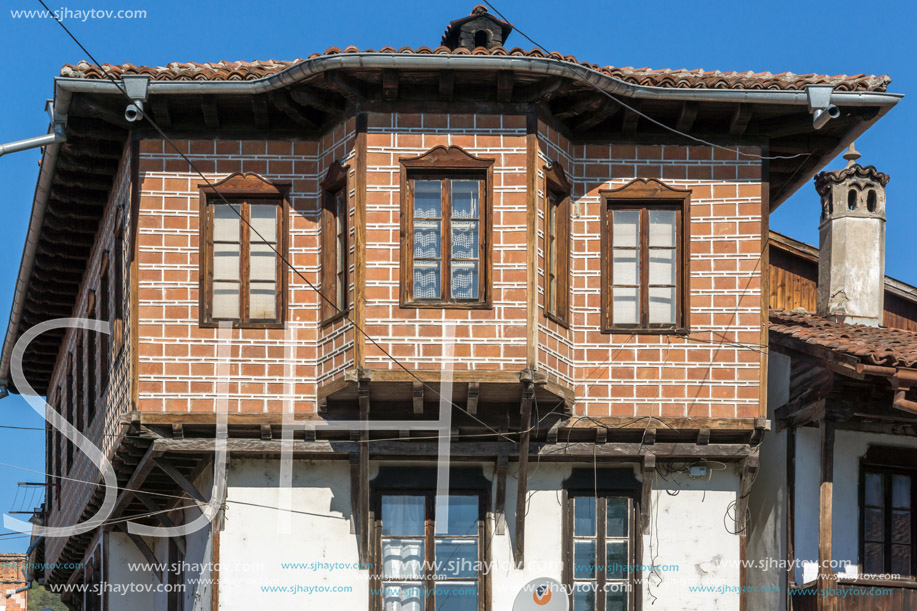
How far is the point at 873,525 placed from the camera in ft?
69.8

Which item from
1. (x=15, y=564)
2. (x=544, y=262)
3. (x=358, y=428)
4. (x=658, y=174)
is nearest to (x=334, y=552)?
(x=358, y=428)

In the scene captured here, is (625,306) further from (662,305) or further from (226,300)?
(226,300)

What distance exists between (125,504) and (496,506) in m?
5.67

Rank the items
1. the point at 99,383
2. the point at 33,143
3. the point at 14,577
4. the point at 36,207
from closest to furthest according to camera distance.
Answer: the point at 33,143
the point at 36,207
the point at 99,383
the point at 14,577

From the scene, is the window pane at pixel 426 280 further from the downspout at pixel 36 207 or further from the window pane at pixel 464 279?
the downspout at pixel 36 207

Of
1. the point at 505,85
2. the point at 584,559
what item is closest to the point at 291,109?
the point at 505,85

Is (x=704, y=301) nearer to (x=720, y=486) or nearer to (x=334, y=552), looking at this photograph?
(x=720, y=486)

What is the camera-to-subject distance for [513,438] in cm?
2041

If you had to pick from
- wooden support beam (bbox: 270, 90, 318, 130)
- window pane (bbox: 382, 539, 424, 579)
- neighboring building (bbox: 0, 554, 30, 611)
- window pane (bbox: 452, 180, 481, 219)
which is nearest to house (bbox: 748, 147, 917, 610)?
window pane (bbox: 382, 539, 424, 579)

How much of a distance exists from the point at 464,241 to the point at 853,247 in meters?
6.53

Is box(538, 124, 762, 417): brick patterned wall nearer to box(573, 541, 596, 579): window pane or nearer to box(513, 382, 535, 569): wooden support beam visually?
box(513, 382, 535, 569): wooden support beam

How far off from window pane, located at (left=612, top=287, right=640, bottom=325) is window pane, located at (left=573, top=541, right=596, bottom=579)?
257 cm

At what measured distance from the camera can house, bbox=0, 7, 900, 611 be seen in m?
20.0

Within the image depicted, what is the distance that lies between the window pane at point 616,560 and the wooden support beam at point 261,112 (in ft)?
20.4
